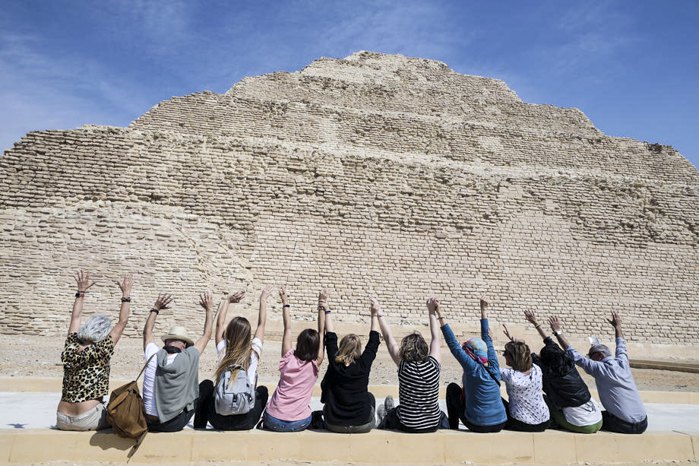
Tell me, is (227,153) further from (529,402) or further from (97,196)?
(529,402)

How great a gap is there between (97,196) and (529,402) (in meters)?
12.6

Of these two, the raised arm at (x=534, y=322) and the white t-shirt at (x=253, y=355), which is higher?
the raised arm at (x=534, y=322)

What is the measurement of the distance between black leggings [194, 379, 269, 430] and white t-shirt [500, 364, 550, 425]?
2.02m

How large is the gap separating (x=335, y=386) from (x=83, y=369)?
1858 millimetres

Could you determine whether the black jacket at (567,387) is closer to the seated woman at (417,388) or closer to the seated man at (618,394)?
the seated man at (618,394)

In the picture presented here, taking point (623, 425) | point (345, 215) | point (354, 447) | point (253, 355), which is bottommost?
point (354, 447)

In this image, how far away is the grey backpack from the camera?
3771mm

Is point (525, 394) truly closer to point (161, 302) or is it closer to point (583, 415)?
point (583, 415)

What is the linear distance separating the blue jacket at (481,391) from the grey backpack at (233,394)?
163 cm

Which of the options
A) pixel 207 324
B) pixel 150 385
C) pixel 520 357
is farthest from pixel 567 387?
pixel 150 385

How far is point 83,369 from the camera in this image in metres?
3.67

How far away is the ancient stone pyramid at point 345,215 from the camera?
41.7ft

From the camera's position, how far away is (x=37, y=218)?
12.8m

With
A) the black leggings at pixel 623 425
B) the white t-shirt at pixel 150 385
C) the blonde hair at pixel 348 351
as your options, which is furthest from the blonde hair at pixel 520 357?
the white t-shirt at pixel 150 385
